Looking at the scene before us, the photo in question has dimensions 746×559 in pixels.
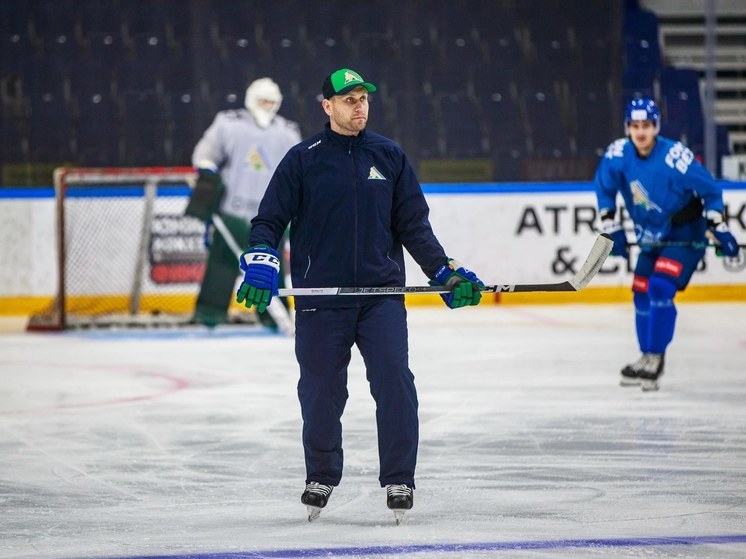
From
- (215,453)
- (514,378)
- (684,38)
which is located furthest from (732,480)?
(684,38)

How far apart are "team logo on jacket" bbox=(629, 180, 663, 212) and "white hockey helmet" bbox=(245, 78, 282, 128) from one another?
3.25 metres

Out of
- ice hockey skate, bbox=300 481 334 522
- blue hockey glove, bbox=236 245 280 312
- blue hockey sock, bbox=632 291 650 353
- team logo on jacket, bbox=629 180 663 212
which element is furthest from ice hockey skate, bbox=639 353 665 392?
blue hockey glove, bbox=236 245 280 312

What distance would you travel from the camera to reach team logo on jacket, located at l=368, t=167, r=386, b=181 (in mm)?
4102

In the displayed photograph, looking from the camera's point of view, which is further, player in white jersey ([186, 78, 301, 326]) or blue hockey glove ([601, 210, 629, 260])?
player in white jersey ([186, 78, 301, 326])

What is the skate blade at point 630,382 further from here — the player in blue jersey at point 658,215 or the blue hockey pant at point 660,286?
the blue hockey pant at point 660,286

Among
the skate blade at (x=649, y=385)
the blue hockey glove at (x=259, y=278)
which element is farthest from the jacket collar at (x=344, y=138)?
the skate blade at (x=649, y=385)

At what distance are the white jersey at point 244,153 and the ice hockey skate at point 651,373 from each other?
3484 millimetres

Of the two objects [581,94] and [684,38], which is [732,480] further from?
[684,38]

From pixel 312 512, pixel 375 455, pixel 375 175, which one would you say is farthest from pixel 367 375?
pixel 375 455

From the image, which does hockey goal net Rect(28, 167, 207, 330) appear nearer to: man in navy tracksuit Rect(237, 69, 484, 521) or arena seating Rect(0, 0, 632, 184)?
arena seating Rect(0, 0, 632, 184)

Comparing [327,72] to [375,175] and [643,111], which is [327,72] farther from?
[375,175]

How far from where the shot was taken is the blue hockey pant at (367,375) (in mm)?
4109

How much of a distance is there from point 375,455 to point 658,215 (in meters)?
2.35

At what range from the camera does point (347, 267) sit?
411 centimetres
